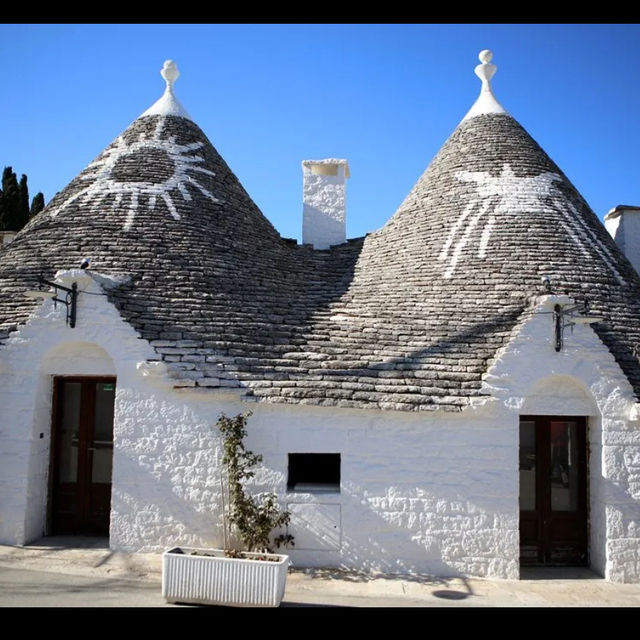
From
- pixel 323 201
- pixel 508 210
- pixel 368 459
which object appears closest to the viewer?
pixel 368 459

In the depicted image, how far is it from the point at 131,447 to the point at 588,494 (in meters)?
6.77

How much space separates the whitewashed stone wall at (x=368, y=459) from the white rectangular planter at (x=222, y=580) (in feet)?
5.05

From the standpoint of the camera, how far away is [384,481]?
7.61m

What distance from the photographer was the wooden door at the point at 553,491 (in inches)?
318

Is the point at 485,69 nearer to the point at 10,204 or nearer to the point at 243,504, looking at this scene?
the point at 243,504

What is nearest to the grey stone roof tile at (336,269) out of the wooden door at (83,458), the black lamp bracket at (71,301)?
the black lamp bracket at (71,301)

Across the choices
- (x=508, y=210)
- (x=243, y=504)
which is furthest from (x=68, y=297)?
(x=508, y=210)

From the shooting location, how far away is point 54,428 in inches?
333

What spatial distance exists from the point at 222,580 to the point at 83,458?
3594 mm

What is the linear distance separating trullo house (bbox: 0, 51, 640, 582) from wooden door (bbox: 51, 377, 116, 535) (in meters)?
0.03

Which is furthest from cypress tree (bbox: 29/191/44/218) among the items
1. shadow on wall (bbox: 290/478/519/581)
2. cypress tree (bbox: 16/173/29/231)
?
shadow on wall (bbox: 290/478/519/581)
